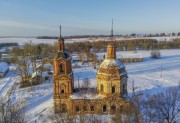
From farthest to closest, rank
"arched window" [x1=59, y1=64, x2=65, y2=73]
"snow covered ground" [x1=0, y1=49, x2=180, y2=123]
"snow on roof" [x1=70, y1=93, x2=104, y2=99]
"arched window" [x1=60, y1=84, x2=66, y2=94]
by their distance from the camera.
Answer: "snow covered ground" [x1=0, y1=49, x2=180, y2=123] < "arched window" [x1=60, y1=84, x2=66, y2=94] < "arched window" [x1=59, y1=64, x2=65, y2=73] < "snow on roof" [x1=70, y1=93, x2=104, y2=99]

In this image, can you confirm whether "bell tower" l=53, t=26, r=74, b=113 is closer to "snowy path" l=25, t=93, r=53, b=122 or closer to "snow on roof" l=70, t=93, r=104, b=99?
"snow on roof" l=70, t=93, r=104, b=99

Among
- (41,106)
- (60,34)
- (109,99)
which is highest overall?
(60,34)

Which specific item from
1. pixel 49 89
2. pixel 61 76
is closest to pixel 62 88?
pixel 61 76

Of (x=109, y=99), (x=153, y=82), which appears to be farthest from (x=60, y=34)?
(x=153, y=82)

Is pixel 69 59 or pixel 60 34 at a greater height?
pixel 60 34

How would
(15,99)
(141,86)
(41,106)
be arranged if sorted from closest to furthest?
1. (41,106)
2. (15,99)
3. (141,86)

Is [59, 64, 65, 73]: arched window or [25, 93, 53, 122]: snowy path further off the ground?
[59, 64, 65, 73]: arched window

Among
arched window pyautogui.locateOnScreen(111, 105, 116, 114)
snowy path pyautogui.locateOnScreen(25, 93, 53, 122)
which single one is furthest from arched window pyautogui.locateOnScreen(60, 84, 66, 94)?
arched window pyautogui.locateOnScreen(111, 105, 116, 114)

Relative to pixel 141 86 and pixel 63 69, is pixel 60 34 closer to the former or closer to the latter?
pixel 63 69
